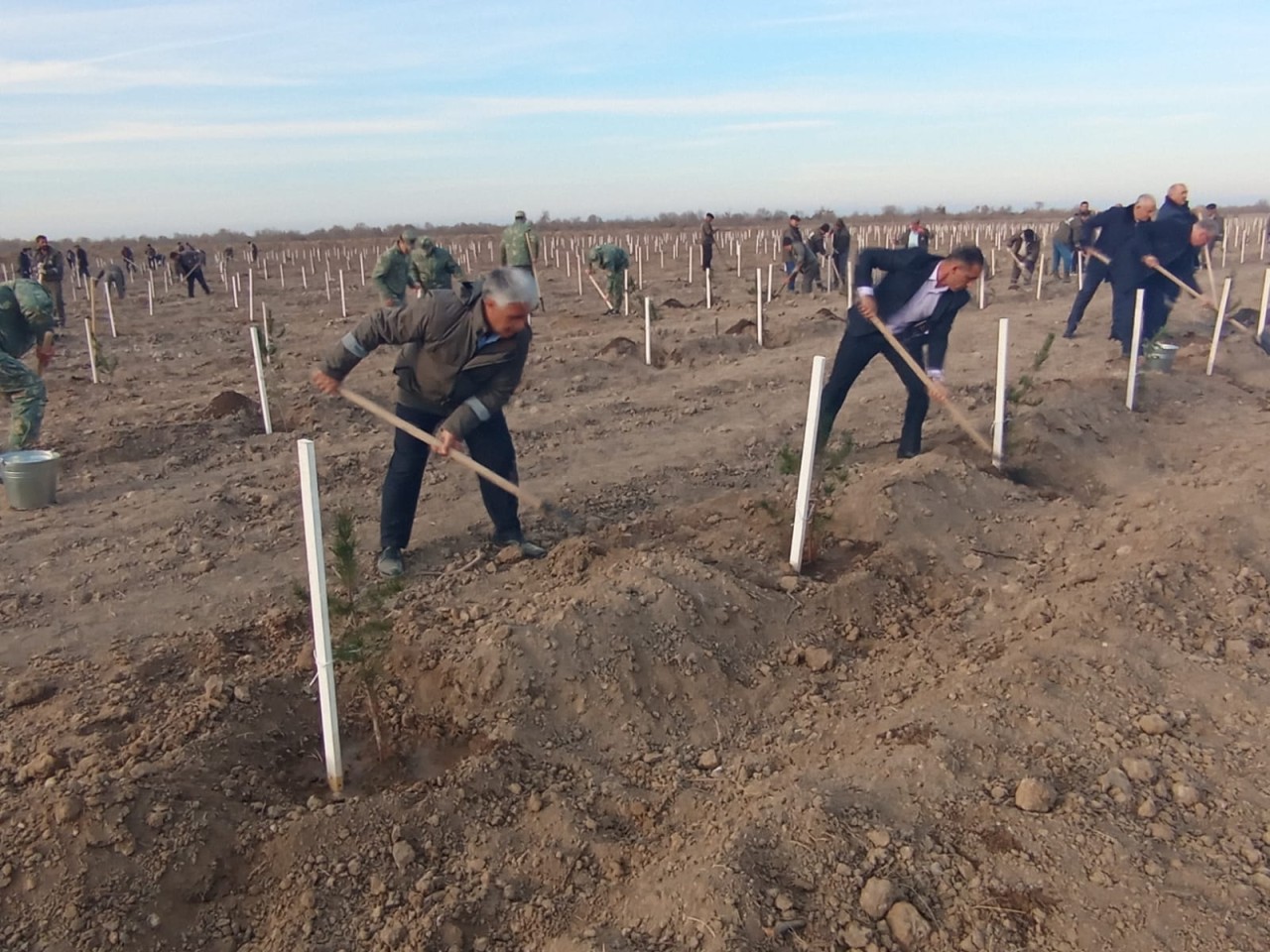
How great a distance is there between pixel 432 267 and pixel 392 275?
22.6 inches

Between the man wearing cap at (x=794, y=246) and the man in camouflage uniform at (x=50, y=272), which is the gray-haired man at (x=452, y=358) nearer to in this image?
the man in camouflage uniform at (x=50, y=272)

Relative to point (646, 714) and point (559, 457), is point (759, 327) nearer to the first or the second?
point (559, 457)

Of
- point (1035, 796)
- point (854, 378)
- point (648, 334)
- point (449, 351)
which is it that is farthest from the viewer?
point (648, 334)

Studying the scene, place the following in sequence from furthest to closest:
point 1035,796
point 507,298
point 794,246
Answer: point 794,246
point 507,298
point 1035,796

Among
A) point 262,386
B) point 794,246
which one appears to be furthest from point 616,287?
point 262,386

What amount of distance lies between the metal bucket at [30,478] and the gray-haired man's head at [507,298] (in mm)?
3493

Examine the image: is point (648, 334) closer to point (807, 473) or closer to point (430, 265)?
point (430, 265)

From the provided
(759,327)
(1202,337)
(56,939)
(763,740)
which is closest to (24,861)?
(56,939)

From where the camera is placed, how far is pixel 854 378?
19.1ft

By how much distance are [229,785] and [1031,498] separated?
4.64m

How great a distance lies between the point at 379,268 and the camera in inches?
411

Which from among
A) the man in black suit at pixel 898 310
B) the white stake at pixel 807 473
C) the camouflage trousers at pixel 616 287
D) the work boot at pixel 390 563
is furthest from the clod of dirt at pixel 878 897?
the camouflage trousers at pixel 616 287

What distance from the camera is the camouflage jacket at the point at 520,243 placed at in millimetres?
12445

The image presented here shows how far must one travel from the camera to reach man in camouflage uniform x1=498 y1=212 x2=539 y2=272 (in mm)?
12445
